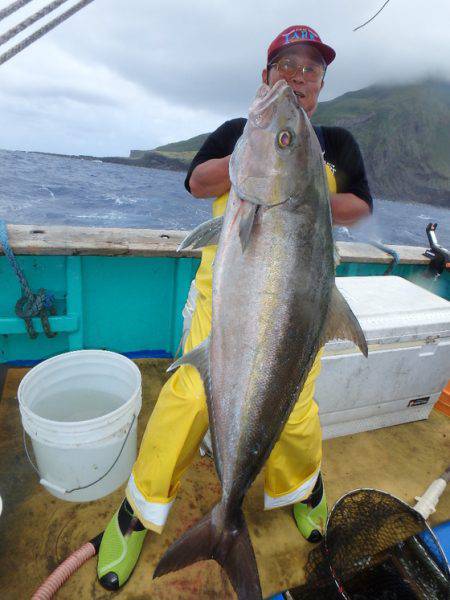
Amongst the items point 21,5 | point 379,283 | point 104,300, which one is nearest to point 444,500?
point 379,283

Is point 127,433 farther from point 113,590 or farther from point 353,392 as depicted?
point 353,392

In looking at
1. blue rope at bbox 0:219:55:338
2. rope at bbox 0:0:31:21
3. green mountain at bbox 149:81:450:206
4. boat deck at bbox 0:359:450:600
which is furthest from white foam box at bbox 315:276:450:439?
green mountain at bbox 149:81:450:206

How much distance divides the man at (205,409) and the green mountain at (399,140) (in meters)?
96.2

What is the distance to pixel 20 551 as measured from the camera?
90.7 inches

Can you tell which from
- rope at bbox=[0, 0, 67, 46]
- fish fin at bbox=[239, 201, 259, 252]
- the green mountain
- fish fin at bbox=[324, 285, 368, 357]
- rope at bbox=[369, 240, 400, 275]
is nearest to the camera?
fish fin at bbox=[239, 201, 259, 252]

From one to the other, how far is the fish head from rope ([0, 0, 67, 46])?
1.42 metres

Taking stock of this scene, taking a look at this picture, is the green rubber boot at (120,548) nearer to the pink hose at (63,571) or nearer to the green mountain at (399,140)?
the pink hose at (63,571)

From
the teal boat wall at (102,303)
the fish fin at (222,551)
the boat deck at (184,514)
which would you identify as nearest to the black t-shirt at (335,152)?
the teal boat wall at (102,303)

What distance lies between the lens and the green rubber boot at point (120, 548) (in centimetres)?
215

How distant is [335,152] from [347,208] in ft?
1.77

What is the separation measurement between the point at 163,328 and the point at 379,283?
258cm

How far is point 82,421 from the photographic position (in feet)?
8.08

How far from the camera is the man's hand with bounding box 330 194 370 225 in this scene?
2303 mm

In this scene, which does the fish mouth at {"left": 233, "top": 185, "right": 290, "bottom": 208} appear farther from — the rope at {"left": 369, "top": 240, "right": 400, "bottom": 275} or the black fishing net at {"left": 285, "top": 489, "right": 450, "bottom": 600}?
the rope at {"left": 369, "top": 240, "right": 400, "bottom": 275}
